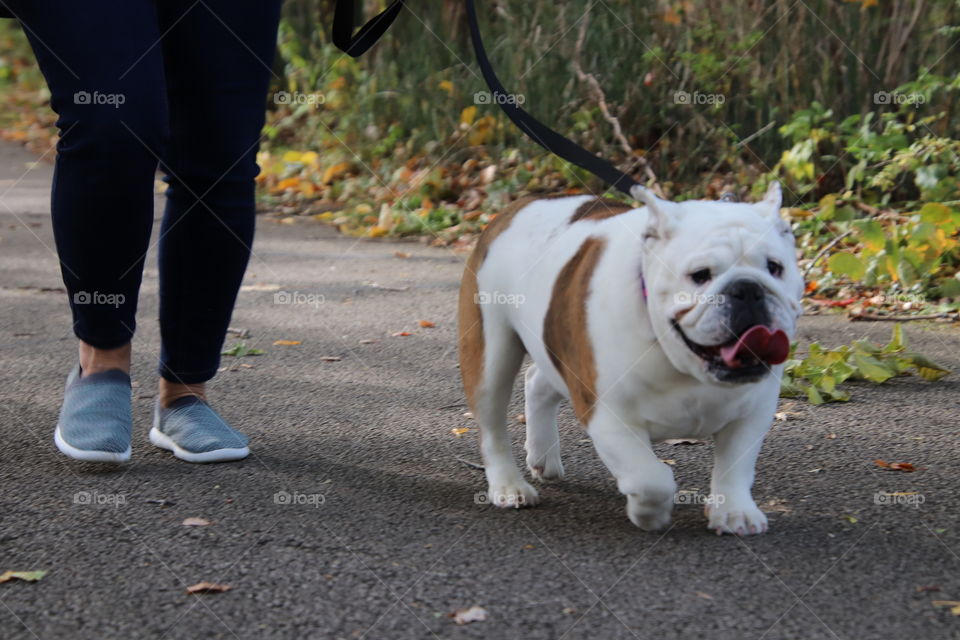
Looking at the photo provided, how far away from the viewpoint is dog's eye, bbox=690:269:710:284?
240cm

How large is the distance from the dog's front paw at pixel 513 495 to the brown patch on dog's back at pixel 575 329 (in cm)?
33

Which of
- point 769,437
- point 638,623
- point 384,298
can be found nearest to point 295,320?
point 384,298

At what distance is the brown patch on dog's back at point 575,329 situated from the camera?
2.59 metres

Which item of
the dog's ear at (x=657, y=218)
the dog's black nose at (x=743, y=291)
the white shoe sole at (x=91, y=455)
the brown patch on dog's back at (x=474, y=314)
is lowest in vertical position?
the white shoe sole at (x=91, y=455)

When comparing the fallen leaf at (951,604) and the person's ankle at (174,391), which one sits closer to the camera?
the fallen leaf at (951,604)

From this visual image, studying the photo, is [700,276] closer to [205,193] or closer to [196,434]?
[205,193]

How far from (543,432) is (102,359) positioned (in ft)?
3.82

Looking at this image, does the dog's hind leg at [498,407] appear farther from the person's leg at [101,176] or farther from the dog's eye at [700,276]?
the person's leg at [101,176]

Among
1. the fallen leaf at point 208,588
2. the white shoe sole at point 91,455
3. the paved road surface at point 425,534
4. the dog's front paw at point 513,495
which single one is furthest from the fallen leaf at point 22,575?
the dog's front paw at point 513,495

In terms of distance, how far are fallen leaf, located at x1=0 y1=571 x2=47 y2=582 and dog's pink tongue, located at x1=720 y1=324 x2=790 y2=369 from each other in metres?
1.43

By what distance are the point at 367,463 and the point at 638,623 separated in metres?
1.25

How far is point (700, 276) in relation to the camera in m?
2.40

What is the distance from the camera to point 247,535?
8.68ft

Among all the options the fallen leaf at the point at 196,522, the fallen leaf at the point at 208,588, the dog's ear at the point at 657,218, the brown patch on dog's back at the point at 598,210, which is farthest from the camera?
the brown patch on dog's back at the point at 598,210
